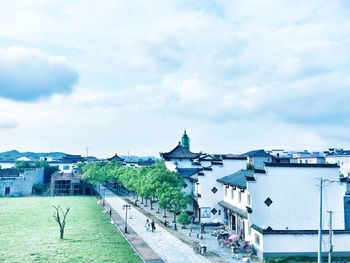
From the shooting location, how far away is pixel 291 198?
105 feet

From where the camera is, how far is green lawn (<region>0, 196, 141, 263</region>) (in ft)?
96.1

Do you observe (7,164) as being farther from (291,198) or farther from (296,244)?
(296,244)

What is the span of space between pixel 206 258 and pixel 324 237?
934 cm

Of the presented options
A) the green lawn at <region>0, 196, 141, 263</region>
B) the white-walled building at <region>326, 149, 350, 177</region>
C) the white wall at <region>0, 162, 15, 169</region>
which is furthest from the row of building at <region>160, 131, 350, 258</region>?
the white wall at <region>0, 162, 15, 169</region>

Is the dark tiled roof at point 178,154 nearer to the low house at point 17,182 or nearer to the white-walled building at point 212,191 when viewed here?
the white-walled building at point 212,191

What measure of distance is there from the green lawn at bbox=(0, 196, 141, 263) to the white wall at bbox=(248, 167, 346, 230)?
1140 cm

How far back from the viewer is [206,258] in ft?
96.4

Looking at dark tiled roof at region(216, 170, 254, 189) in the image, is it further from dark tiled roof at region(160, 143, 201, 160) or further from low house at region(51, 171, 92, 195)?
low house at region(51, 171, 92, 195)

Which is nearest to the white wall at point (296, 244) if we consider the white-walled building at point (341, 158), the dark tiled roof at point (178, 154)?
the dark tiled roof at point (178, 154)

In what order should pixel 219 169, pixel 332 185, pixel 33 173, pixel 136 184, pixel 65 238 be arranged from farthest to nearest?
pixel 33 173 < pixel 136 184 < pixel 219 169 < pixel 65 238 < pixel 332 185

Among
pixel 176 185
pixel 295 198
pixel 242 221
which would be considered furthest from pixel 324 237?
pixel 176 185

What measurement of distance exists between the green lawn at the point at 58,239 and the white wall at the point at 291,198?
1140 cm

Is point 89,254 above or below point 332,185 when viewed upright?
below

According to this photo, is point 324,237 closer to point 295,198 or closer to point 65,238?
point 295,198
